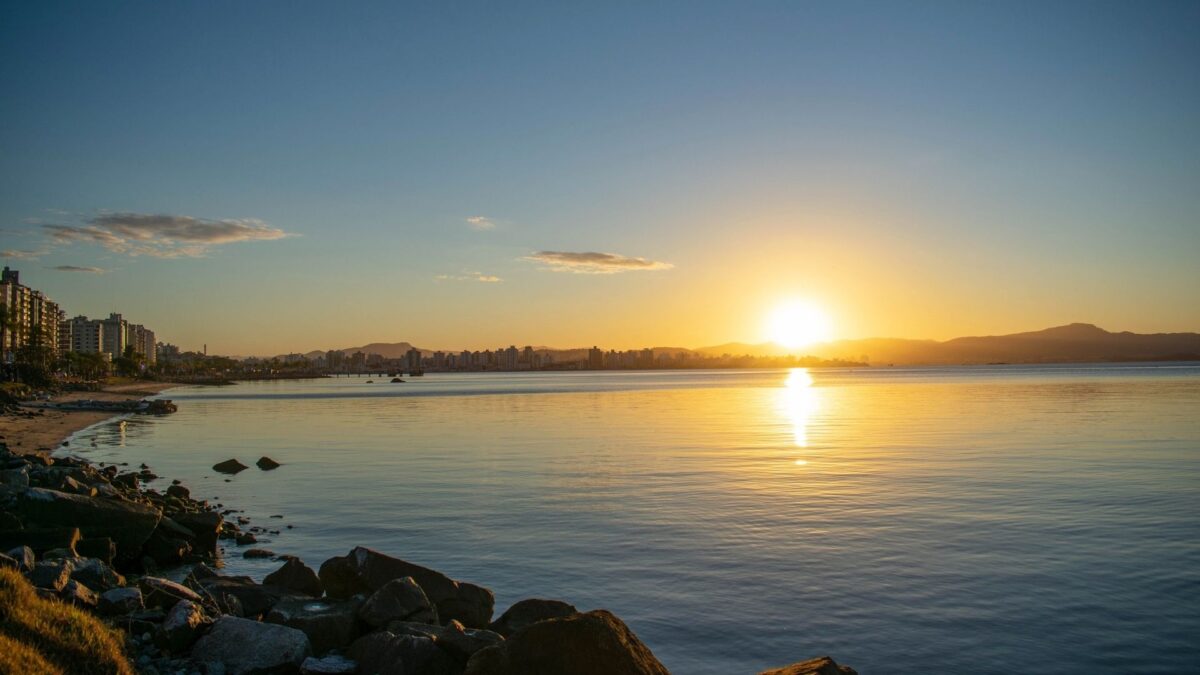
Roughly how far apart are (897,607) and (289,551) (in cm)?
1428

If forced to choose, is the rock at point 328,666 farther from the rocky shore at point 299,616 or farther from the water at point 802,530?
the water at point 802,530

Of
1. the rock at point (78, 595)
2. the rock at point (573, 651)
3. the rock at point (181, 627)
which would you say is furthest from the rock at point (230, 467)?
the rock at point (573, 651)

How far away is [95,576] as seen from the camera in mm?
12930

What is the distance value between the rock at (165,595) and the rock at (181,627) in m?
1.02

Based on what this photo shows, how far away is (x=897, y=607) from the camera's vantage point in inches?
606

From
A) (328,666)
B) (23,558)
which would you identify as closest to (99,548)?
(23,558)

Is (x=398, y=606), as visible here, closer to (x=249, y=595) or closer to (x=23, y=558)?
(x=249, y=595)

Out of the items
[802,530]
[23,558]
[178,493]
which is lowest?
[802,530]

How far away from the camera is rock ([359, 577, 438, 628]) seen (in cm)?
1228

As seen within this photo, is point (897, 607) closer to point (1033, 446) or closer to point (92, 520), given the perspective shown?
point (92, 520)

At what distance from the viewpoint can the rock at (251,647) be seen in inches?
411

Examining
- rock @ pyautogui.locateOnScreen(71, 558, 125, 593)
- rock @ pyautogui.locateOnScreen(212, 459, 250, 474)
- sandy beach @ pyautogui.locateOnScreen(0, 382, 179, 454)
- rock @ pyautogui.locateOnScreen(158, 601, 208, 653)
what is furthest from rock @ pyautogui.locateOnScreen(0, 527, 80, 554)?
sandy beach @ pyautogui.locateOnScreen(0, 382, 179, 454)

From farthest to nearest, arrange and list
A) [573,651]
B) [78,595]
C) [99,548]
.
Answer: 1. [99,548]
2. [78,595]
3. [573,651]

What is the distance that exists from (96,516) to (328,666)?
9.84m
